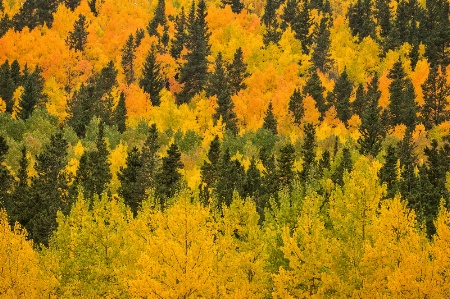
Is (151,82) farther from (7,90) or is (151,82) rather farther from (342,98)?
(342,98)

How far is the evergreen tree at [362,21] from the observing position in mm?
140250

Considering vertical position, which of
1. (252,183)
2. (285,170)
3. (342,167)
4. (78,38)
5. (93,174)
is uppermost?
(78,38)

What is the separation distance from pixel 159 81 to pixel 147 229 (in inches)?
3407

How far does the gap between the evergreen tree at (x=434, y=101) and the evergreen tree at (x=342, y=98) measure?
37.9 feet

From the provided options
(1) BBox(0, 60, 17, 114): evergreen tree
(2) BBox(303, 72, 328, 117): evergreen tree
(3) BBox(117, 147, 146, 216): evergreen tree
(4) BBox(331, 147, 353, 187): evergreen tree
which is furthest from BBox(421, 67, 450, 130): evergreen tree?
(1) BBox(0, 60, 17, 114): evergreen tree

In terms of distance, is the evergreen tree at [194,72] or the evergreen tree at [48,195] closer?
the evergreen tree at [48,195]

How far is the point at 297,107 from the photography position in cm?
10481

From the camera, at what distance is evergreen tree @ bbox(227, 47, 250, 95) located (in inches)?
4819

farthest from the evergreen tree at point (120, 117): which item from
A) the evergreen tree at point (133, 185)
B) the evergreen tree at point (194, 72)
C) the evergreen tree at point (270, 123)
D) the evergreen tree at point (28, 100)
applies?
the evergreen tree at point (133, 185)

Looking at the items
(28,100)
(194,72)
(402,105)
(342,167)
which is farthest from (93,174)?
(194,72)

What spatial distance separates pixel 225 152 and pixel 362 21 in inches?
3203

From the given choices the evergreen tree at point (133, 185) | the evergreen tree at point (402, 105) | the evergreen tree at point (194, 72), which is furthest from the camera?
the evergreen tree at point (194, 72)

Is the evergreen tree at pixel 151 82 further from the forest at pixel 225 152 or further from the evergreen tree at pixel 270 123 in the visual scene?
the evergreen tree at pixel 270 123

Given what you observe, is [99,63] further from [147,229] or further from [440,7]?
[147,229]
